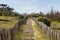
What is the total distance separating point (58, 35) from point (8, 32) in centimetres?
330

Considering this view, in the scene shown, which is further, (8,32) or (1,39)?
(8,32)

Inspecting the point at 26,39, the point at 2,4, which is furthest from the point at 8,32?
the point at 2,4

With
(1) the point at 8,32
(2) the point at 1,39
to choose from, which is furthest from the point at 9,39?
(2) the point at 1,39

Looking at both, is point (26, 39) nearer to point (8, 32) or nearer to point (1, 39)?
point (8, 32)

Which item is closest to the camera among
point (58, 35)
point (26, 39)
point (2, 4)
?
point (58, 35)

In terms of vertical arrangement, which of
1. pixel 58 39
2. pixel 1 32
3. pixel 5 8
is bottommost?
pixel 5 8

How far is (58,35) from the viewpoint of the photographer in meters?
13.1

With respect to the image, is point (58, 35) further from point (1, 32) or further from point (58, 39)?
point (1, 32)

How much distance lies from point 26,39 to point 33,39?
0.64m

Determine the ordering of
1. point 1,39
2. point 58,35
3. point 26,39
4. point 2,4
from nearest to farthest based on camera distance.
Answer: point 1,39, point 58,35, point 26,39, point 2,4

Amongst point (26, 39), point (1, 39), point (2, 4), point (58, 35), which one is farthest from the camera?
point (2, 4)

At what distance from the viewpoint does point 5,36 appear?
12.5m

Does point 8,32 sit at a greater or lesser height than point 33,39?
greater

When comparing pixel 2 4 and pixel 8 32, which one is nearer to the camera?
pixel 8 32
